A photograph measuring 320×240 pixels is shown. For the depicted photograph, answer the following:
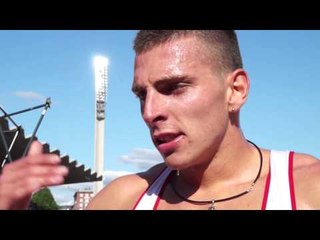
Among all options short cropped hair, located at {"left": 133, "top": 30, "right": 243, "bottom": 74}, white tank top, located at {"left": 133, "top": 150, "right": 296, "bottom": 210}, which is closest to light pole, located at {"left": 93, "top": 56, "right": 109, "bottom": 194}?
white tank top, located at {"left": 133, "top": 150, "right": 296, "bottom": 210}

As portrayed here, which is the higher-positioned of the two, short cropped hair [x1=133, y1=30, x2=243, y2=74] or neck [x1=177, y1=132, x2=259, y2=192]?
short cropped hair [x1=133, y1=30, x2=243, y2=74]

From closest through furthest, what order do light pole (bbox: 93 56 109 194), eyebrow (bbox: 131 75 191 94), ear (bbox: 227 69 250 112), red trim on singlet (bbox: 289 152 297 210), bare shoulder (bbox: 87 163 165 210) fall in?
red trim on singlet (bbox: 289 152 297 210)
eyebrow (bbox: 131 75 191 94)
ear (bbox: 227 69 250 112)
bare shoulder (bbox: 87 163 165 210)
light pole (bbox: 93 56 109 194)

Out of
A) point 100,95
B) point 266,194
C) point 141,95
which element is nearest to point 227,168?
point 266,194

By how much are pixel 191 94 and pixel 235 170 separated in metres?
0.55

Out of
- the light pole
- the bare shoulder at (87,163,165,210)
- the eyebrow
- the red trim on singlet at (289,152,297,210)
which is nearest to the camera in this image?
the red trim on singlet at (289,152,297,210)

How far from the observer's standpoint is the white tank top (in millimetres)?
1812

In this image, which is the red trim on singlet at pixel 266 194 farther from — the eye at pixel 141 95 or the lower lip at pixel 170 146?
the eye at pixel 141 95

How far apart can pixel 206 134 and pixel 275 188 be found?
42 cm

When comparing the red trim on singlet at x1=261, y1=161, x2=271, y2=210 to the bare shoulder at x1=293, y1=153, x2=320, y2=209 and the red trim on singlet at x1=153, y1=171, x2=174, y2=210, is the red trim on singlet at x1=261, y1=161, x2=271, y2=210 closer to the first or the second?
the bare shoulder at x1=293, y1=153, x2=320, y2=209

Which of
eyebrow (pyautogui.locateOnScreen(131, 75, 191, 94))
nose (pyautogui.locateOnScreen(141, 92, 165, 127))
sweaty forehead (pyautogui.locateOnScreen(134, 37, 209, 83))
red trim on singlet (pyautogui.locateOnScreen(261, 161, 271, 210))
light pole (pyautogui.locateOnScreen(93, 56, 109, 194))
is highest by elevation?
light pole (pyautogui.locateOnScreen(93, 56, 109, 194))

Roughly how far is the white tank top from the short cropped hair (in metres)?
0.55

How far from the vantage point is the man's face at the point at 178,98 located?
6.21ft

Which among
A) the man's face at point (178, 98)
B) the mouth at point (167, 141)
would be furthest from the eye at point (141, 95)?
the mouth at point (167, 141)
